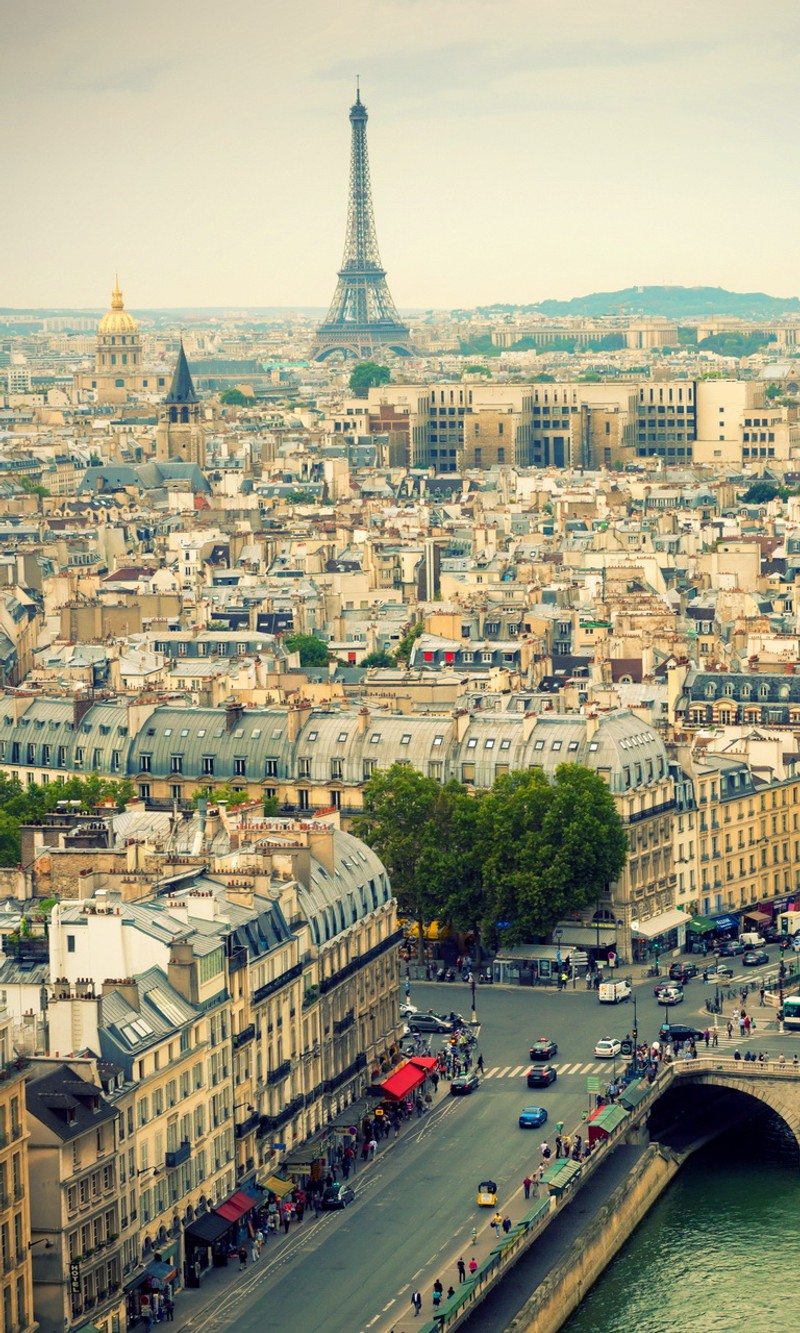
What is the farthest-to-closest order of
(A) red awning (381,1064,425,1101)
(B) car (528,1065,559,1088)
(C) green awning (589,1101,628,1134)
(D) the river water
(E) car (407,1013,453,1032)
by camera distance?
(E) car (407,1013,453,1032), (B) car (528,1065,559,1088), (A) red awning (381,1064,425,1101), (C) green awning (589,1101,628,1134), (D) the river water

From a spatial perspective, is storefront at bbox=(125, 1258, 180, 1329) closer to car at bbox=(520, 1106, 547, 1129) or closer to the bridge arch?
car at bbox=(520, 1106, 547, 1129)

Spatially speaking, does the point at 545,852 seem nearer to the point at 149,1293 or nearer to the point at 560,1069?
the point at 560,1069

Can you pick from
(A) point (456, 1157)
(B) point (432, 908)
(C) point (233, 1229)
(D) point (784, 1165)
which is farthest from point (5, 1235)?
(B) point (432, 908)

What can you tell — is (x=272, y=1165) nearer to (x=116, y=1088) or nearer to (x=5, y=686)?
(x=116, y=1088)

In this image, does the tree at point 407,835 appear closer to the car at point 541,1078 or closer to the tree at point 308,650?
the car at point 541,1078

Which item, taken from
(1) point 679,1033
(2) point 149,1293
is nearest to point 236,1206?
(2) point 149,1293

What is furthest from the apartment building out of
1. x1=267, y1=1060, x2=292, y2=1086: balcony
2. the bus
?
the bus
